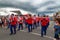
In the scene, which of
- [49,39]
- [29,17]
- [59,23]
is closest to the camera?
[59,23]

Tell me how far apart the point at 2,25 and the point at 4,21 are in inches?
23.5

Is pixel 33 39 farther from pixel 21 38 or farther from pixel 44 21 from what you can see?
pixel 44 21

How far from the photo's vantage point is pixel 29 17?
79.3 feet

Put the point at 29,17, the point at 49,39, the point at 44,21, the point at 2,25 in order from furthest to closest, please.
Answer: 1. the point at 2,25
2. the point at 29,17
3. the point at 44,21
4. the point at 49,39

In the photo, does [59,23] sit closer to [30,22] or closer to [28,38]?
[28,38]

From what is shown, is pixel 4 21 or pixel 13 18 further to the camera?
pixel 4 21

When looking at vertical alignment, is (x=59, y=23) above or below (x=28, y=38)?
above

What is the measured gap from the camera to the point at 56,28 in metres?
14.6

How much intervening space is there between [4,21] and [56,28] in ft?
65.8

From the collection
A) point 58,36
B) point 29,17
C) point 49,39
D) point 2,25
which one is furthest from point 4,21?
point 58,36

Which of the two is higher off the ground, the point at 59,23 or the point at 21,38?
the point at 59,23

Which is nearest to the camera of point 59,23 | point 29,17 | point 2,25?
point 59,23

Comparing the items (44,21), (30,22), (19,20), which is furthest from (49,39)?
(19,20)

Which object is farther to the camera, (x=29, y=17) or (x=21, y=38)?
(x=29, y=17)
